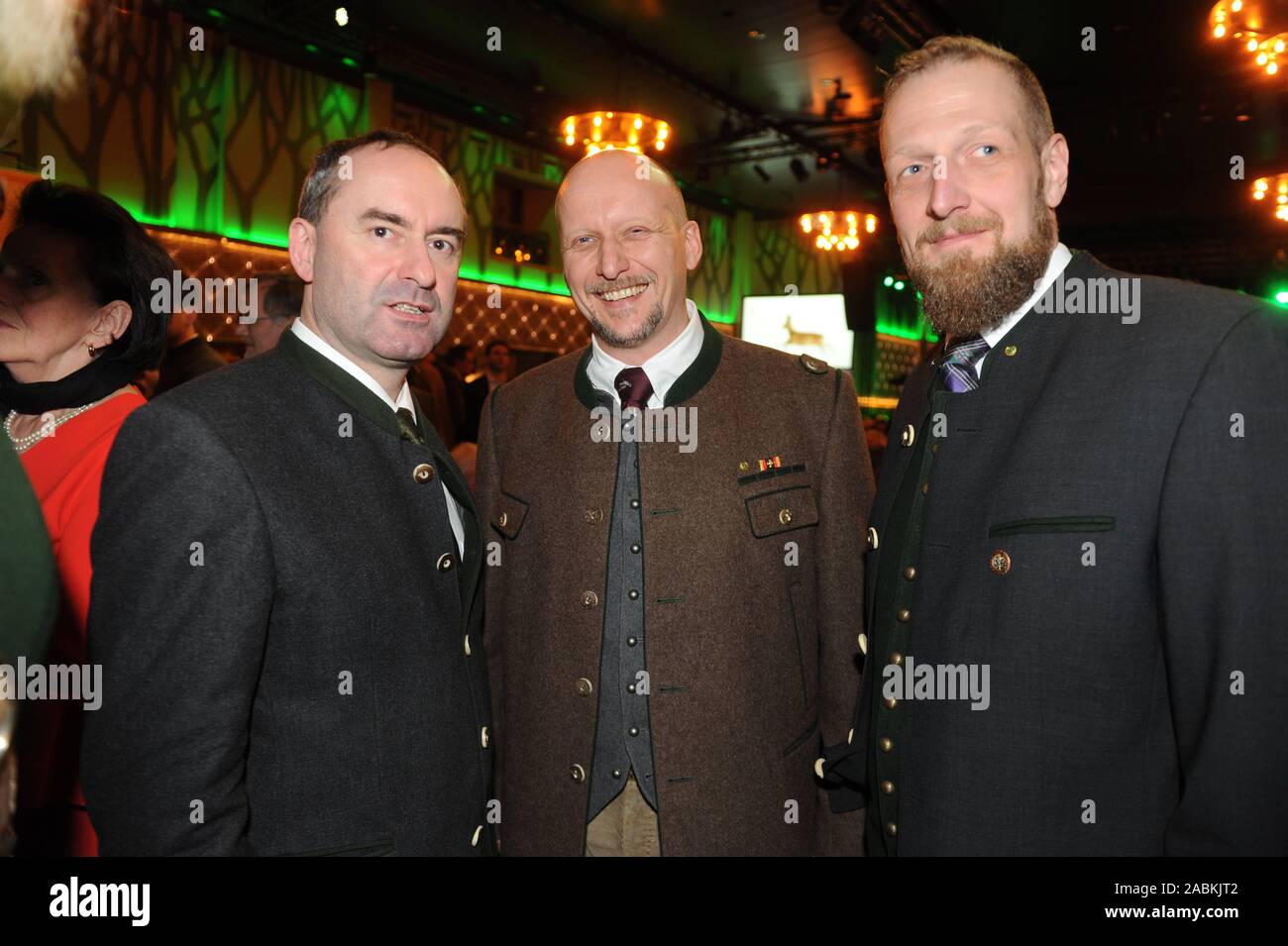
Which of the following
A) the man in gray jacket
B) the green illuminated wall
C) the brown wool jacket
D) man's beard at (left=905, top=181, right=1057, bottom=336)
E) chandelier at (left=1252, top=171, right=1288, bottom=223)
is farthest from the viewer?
chandelier at (left=1252, top=171, right=1288, bottom=223)

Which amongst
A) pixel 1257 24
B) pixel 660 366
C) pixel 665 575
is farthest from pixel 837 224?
pixel 665 575

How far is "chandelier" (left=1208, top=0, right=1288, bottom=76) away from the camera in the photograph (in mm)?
Result: 5480

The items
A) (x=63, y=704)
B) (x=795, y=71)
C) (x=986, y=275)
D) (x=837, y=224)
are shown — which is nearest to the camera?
(x=986, y=275)

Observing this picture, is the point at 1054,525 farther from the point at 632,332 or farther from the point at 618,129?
the point at 618,129

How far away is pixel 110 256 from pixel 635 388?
1.20m

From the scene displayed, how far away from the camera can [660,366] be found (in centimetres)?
204

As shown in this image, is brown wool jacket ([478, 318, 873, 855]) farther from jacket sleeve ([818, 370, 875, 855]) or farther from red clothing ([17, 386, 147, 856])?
red clothing ([17, 386, 147, 856])

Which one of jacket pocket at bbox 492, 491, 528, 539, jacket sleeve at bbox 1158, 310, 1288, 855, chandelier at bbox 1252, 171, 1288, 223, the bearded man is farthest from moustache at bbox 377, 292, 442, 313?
chandelier at bbox 1252, 171, 1288, 223

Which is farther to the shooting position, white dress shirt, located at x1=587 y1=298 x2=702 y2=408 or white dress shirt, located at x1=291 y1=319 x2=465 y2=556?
white dress shirt, located at x1=587 y1=298 x2=702 y2=408

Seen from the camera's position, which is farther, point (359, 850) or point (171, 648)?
point (359, 850)

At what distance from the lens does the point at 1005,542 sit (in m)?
1.31

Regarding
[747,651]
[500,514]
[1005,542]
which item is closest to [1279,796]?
[1005,542]

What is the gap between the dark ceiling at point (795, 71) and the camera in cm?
691
